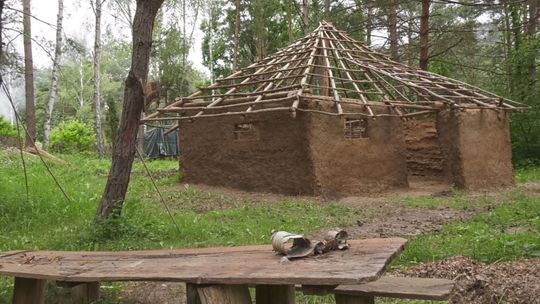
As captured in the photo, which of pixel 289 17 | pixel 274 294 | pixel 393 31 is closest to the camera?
pixel 274 294

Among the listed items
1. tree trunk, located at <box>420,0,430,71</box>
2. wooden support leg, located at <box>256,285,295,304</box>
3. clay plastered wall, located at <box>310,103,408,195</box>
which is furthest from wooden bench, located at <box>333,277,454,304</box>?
tree trunk, located at <box>420,0,430,71</box>

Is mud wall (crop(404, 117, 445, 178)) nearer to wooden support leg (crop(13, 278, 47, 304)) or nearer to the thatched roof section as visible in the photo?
the thatched roof section

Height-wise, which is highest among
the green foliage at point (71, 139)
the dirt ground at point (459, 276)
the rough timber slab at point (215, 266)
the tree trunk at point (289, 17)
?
the tree trunk at point (289, 17)

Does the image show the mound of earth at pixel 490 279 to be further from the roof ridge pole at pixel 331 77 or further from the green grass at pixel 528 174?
the green grass at pixel 528 174

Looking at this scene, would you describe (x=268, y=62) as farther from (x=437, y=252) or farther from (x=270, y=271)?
(x=270, y=271)

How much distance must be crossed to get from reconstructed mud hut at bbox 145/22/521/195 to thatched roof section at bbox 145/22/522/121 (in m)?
0.04

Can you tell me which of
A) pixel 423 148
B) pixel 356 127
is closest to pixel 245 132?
pixel 356 127

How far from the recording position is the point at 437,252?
524 centimetres

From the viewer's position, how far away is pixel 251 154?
11.3 m

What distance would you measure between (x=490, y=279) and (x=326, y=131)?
6.92m

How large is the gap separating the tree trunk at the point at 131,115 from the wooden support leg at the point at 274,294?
3578 mm

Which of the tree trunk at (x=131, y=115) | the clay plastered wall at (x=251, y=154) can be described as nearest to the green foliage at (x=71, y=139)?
the clay plastered wall at (x=251, y=154)

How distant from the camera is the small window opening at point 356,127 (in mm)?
11731

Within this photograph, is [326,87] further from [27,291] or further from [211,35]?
[211,35]
